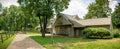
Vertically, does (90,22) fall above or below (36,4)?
below

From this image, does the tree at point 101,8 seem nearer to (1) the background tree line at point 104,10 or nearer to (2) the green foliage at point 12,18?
(1) the background tree line at point 104,10

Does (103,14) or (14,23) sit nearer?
(103,14)

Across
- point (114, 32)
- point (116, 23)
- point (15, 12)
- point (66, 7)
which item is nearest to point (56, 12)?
point (66, 7)

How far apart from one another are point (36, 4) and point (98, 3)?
35.7 m

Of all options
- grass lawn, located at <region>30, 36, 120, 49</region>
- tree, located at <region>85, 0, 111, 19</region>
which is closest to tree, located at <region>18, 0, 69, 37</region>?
grass lawn, located at <region>30, 36, 120, 49</region>

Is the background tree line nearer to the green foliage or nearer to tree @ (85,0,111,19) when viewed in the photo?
tree @ (85,0,111,19)

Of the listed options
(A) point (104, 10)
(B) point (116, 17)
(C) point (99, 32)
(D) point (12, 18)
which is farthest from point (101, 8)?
(D) point (12, 18)

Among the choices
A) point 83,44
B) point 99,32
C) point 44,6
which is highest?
point 44,6

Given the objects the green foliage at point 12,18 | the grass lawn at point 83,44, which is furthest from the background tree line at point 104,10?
the grass lawn at point 83,44

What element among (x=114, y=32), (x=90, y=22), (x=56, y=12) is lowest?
(x=114, y=32)

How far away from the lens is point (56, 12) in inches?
1415

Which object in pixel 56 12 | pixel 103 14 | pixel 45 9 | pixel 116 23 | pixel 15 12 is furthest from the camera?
pixel 15 12

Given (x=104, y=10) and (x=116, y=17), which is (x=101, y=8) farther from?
(x=116, y=17)

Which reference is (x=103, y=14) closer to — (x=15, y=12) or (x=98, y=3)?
(x=98, y=3)
